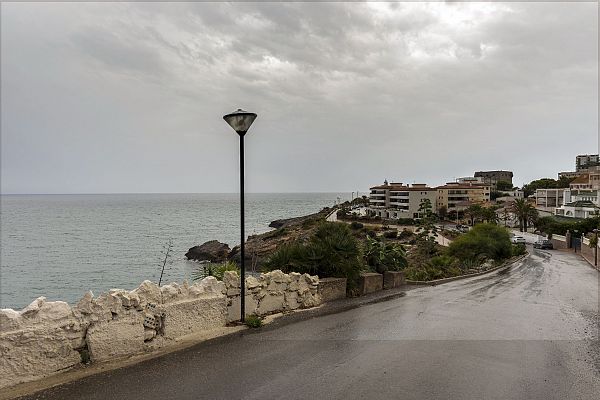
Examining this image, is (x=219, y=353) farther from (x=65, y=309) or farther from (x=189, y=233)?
(x=189, y=233)

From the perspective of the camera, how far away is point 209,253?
55500 mm

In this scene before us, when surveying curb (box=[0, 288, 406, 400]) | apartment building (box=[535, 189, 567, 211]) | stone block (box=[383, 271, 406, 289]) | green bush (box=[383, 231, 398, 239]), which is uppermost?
apartment building (box=[535, 189, 567, 211])

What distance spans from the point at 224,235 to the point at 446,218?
55.9 m

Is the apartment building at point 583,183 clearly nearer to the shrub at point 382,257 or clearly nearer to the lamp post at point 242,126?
the shrub at point 382,257

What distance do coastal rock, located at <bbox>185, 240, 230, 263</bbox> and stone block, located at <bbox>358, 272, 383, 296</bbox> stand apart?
138 feet

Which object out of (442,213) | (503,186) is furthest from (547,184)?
(442,213)

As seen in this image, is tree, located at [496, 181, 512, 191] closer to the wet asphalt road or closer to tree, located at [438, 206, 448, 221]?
tree, located at [438, 206, 448, 221]

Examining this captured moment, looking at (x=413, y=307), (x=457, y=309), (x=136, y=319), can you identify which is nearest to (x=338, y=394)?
(x=136, y=319)

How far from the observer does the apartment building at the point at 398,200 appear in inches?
4075

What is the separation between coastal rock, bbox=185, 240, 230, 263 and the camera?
178 ft

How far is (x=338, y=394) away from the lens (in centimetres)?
541

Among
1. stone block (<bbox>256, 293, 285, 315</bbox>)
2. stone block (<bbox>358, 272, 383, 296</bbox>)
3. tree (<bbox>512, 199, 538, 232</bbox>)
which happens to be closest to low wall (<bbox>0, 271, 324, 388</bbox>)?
stone block (<bbox>256, 293, 285, 315</bbox>)

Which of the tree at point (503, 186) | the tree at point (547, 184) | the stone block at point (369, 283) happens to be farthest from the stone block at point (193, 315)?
the tree at point (503, 186)

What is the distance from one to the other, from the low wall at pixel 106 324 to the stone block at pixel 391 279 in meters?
7.02
